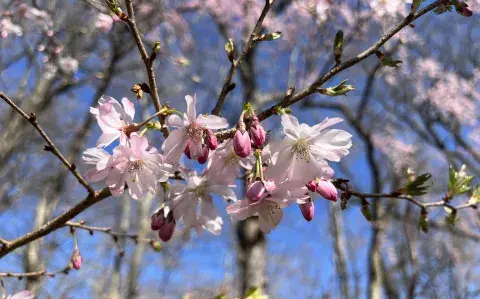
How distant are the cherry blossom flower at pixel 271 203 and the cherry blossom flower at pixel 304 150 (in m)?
0.03

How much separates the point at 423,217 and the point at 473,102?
22.4ft

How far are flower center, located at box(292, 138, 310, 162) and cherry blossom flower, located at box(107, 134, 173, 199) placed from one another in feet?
1.09

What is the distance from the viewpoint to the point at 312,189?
1096mm

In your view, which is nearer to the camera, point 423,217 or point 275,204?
point 275,204

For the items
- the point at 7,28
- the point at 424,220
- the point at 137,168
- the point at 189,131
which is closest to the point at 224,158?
the point at 189,131

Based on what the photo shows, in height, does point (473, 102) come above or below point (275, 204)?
above

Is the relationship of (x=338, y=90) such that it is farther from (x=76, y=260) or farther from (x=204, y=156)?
(x=76, y=260)

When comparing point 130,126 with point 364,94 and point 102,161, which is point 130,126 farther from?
point 364,94

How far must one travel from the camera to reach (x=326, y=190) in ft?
3.60

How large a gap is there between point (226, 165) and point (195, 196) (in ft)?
0.50

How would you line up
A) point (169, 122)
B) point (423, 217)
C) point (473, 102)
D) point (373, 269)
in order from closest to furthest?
point (169, 122) → point (423, 217) → point (373, 269) → point (473, 102)

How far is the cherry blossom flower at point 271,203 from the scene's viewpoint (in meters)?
1.08

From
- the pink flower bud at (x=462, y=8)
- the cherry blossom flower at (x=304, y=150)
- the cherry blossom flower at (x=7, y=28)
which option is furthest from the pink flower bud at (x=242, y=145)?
the cherry blossom flower at (x=7, y=28)

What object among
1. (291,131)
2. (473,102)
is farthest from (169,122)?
(473,102)
